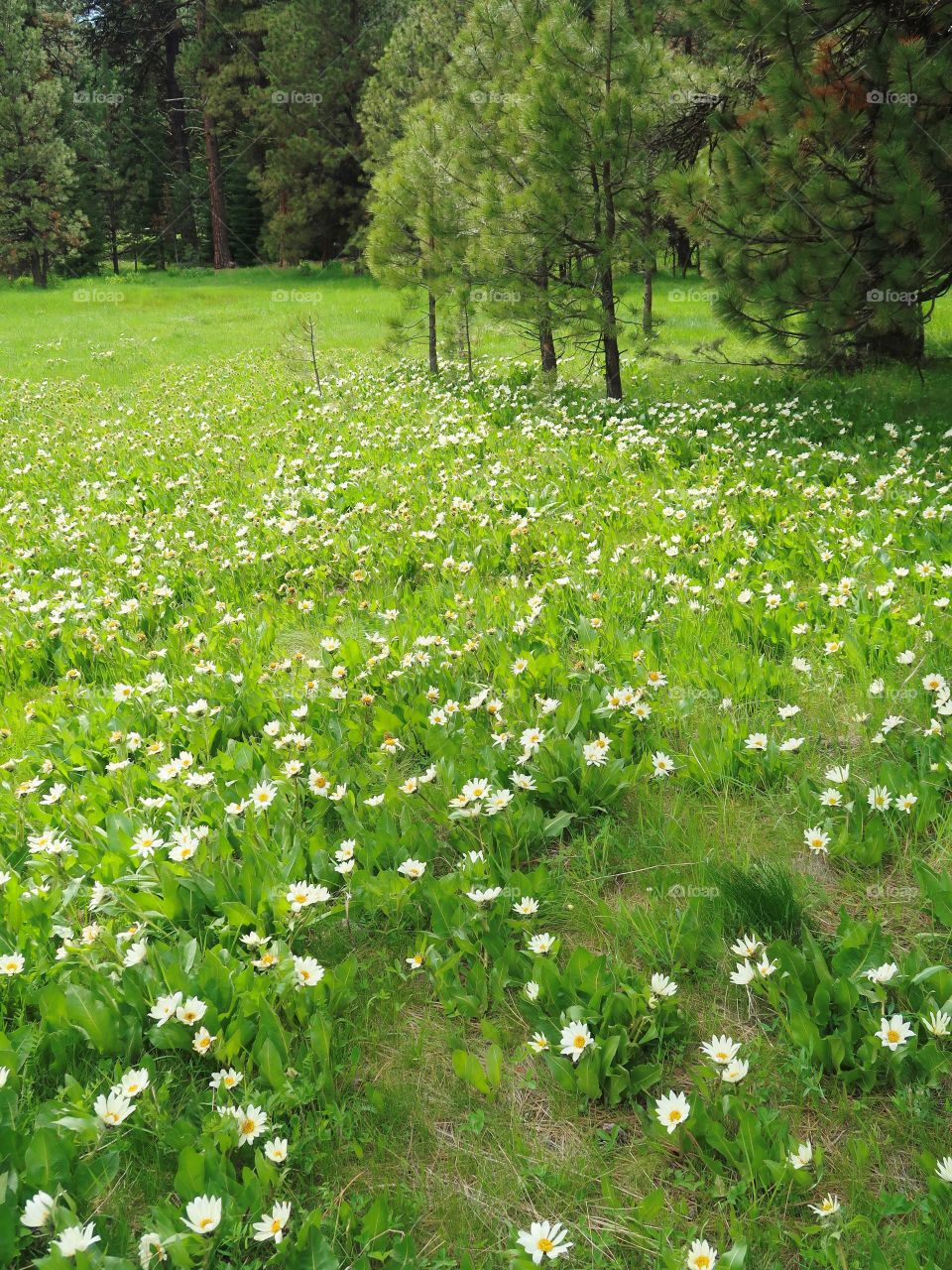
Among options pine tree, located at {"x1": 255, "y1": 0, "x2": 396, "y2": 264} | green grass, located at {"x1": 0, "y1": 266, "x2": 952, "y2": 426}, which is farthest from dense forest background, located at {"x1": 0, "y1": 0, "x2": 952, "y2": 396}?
pine tree, located at {"x1": 255, "y1": 0, "x2": 396, "y2": 264}

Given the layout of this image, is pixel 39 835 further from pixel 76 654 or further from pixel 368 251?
pixel 368 251

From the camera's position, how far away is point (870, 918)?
239 centimetres

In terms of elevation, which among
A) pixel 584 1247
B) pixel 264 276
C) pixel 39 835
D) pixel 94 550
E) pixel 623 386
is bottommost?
pixel 584 1247

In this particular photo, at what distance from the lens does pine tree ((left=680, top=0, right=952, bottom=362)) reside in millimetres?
6914

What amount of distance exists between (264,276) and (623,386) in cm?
2784

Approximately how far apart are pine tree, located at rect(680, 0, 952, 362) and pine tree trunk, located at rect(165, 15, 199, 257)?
40391mm

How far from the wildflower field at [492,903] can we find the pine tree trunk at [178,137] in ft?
140

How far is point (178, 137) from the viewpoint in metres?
42.8

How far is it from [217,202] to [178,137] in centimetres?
760

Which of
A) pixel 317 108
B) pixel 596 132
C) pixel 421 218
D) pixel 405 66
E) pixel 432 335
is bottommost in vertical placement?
pixel 432 335

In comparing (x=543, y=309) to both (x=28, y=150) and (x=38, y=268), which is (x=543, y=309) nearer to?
(x=28, y=150)

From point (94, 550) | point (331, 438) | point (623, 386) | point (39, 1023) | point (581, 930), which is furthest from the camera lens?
point (623, 386)

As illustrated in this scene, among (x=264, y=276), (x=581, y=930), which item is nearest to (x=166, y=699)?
(x=581, y=930)

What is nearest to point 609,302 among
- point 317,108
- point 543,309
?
point 543,309
